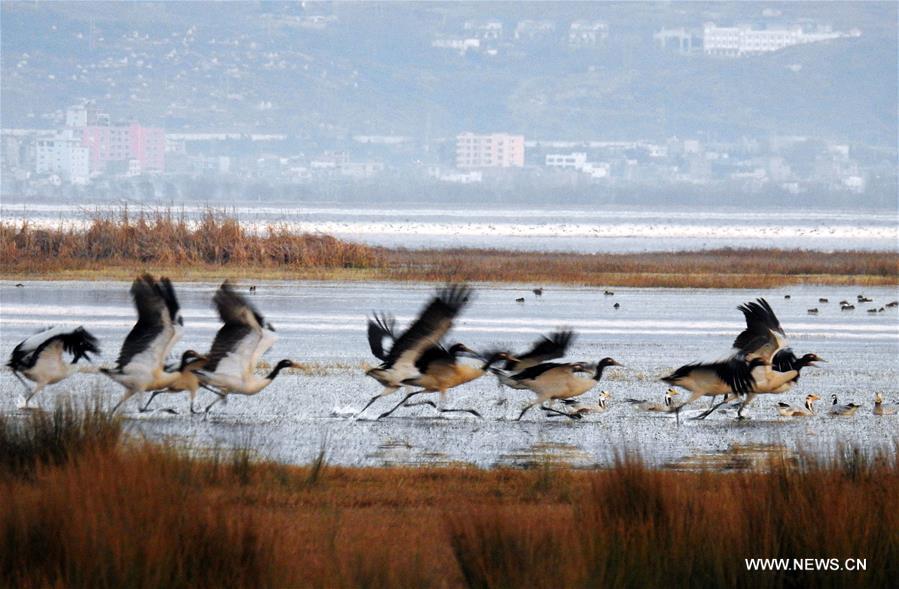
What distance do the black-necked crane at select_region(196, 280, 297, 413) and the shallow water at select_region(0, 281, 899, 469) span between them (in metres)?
0.44

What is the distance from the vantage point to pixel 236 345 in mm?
11625

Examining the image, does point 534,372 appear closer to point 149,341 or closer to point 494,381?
point 149,341

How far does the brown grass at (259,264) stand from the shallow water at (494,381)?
2453 millimetres

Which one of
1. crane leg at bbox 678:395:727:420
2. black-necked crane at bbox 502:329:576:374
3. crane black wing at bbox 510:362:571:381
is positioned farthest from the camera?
crane leg at bbox 678:395:727:420

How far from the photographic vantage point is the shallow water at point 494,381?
11.4 m

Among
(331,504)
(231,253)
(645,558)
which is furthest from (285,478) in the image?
(231,253)

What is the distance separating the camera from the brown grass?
1398 inches

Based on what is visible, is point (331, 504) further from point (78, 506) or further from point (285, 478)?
point (78, 506)

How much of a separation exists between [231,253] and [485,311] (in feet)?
42.9

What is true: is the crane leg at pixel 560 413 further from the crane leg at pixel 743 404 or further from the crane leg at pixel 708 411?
the crane leg at pixel 743 404

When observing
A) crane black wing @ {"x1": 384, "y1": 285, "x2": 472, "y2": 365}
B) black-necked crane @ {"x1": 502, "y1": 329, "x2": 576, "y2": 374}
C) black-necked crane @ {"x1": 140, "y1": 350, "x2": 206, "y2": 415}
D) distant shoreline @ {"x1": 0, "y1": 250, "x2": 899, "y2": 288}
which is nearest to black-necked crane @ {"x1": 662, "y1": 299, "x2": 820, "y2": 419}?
black-necked crane @ {"x1": 502, "y1": 329, "x2": 576, "y2": 374}

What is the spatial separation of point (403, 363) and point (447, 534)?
6.07m

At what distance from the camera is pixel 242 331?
11.6 metres

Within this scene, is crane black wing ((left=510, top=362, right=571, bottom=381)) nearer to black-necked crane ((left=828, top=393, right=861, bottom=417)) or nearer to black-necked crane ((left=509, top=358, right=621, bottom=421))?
black-necked crane ((left=509, top=358, right=621, bottom=421))
